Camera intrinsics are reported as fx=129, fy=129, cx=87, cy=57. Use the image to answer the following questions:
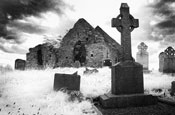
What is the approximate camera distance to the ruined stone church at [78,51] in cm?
1742

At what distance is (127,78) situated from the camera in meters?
4.56

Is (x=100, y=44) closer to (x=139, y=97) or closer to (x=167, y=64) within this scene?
(x=167, y=64)

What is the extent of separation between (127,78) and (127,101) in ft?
2.60

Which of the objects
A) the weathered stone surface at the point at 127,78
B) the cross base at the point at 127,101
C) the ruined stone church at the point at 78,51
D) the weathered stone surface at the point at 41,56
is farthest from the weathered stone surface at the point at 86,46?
the cross base at the point at 127,101

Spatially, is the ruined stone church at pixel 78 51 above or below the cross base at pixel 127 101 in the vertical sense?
above

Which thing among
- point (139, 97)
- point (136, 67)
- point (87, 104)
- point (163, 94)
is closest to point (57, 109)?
point (87, 104)

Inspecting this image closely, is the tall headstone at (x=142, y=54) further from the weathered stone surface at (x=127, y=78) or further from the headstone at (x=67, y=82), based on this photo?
the headstone at (x=67, y=82)

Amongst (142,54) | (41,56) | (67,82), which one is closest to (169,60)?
(142,54)

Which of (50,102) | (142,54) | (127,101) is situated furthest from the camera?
(142,54)

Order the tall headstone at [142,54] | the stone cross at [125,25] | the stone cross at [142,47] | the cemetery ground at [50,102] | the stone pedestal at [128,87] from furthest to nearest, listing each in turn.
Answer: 1. the stone cross at [142,47]
2. the tall headstone at [142,54]
3. the stone cross at [125,25]
4. the stone pedestal at [128,87]
5. the cemetery ground at [50,102]

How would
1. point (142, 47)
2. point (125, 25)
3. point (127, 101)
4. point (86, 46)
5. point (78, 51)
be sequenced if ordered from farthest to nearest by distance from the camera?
1. point (78, 51)
2. point (86, 46)
3. point (142, 47)
4. point (125, 25)
5. point (127, 101)

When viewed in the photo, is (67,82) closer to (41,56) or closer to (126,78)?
(126,78)

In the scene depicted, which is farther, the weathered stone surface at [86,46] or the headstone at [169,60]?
→ the weathered stone surface at [86,46]

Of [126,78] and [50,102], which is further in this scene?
[126,78]
